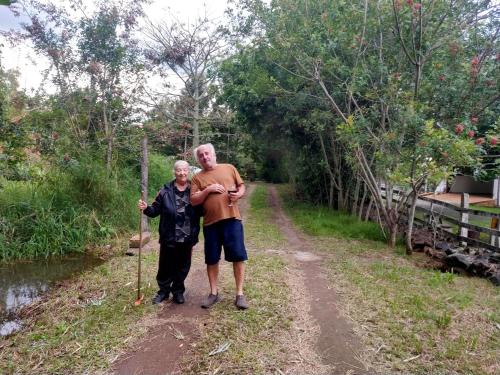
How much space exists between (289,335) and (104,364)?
1594 millimetres

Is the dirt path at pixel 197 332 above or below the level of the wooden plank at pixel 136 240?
below

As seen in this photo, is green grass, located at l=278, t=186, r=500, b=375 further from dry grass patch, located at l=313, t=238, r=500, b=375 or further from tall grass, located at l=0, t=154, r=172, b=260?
tall grass, located at l=0, t=154, r=172, b=260

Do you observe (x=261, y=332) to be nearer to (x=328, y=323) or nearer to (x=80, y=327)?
(x=328, y=323)

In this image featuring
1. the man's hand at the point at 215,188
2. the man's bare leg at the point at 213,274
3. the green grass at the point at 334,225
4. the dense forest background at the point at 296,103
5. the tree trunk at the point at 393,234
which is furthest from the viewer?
the green grass at the point at 334,225

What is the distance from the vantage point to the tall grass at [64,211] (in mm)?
6754

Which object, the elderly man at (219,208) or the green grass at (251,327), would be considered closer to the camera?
the green grass at (251,327)

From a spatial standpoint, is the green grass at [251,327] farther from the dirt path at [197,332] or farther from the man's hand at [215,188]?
the man's hand at [215,188]

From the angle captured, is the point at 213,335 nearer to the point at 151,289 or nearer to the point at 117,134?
the point at 151,289

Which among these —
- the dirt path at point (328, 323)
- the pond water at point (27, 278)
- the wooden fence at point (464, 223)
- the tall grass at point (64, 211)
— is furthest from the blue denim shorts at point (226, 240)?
the wooden fence at point (464, 223)

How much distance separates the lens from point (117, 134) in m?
9.44

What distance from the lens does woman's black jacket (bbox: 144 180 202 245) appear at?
3.89 metres

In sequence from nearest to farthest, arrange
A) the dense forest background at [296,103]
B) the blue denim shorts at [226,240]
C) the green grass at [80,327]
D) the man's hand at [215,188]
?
the green grass at [80,327] < the man's hand at [215,188] < the blue denim shorts at [226,240] < the dense forest background at [296,103]

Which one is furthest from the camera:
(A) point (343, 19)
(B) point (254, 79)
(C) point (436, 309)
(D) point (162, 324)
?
(B) point (254, 79)

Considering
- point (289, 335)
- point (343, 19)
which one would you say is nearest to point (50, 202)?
point (289, 335)
